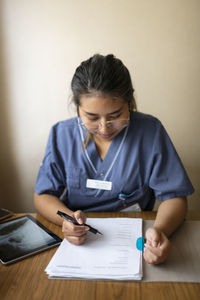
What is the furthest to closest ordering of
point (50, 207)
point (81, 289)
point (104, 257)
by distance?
point (50, 207)
point (104, 257)
point (81, 289)

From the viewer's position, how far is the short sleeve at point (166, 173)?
1214 millimetres

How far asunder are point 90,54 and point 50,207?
3.35ft

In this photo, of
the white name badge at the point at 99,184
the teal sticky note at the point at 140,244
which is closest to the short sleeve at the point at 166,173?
the white name badge at the point at 99,184

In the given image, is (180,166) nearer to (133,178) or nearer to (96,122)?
(133,178)

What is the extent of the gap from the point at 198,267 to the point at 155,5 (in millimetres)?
1475

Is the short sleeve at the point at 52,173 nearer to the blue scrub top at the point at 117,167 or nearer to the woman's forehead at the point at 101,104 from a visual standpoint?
the blue scrub top at the point at 117,167

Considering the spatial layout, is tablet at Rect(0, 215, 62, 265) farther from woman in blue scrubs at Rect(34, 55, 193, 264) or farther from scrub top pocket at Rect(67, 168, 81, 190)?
scrub top pocket at Rect(67, 168, 81, 190)

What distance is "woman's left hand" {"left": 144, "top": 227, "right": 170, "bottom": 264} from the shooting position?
0.89 meters

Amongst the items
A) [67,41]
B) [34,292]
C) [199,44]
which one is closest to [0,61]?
[67,41]

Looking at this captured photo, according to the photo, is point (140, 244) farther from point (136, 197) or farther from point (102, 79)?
point (102, 79)

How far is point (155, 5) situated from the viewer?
171 cm

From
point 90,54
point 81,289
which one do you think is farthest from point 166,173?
point 90,54

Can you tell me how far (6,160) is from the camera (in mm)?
1995

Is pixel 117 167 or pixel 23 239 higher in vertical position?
pixel 117 167
